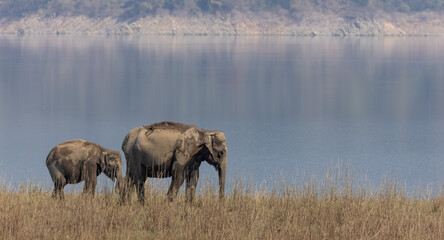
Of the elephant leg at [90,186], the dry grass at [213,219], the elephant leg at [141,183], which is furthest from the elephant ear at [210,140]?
the elephant leg at [90,186]

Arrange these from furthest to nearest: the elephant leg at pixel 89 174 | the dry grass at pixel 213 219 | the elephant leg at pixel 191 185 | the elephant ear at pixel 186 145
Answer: the elephant leg at pixel 89 174
the elephant leg at pixel 191 185
the elephant ear at pixel 186 145
the dry grass at pixel 213 219

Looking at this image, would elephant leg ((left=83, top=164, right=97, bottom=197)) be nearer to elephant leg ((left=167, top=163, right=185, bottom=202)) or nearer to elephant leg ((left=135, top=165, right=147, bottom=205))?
elephant leg ((left=135, top=165, right=147, bottom=205))

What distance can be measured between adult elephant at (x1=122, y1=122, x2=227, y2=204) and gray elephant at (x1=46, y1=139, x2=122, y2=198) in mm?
685

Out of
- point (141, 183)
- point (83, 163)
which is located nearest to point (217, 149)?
point (141, 183)

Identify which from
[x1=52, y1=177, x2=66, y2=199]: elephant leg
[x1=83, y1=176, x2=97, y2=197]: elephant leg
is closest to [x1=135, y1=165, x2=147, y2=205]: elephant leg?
[x1=83, y1=176, x2=97, y2=197]: elephant leg

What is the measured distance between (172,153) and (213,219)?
1647 mm

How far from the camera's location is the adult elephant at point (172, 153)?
1100cm

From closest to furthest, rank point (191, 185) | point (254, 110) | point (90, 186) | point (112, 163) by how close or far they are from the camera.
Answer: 1. point (191, 185)
2. point (90, 186)
3. point (112, 163)
4. point (254, 110)

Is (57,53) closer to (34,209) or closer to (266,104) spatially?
(266,104)

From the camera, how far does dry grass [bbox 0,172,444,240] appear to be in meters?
9.32

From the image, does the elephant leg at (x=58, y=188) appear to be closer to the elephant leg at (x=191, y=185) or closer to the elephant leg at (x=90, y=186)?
the elephant leg at (x=90, y=186)

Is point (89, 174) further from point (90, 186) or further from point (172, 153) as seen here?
point (172, 153)

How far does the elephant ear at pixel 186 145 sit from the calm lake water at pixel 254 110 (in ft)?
9.17

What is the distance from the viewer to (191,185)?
1127cm
